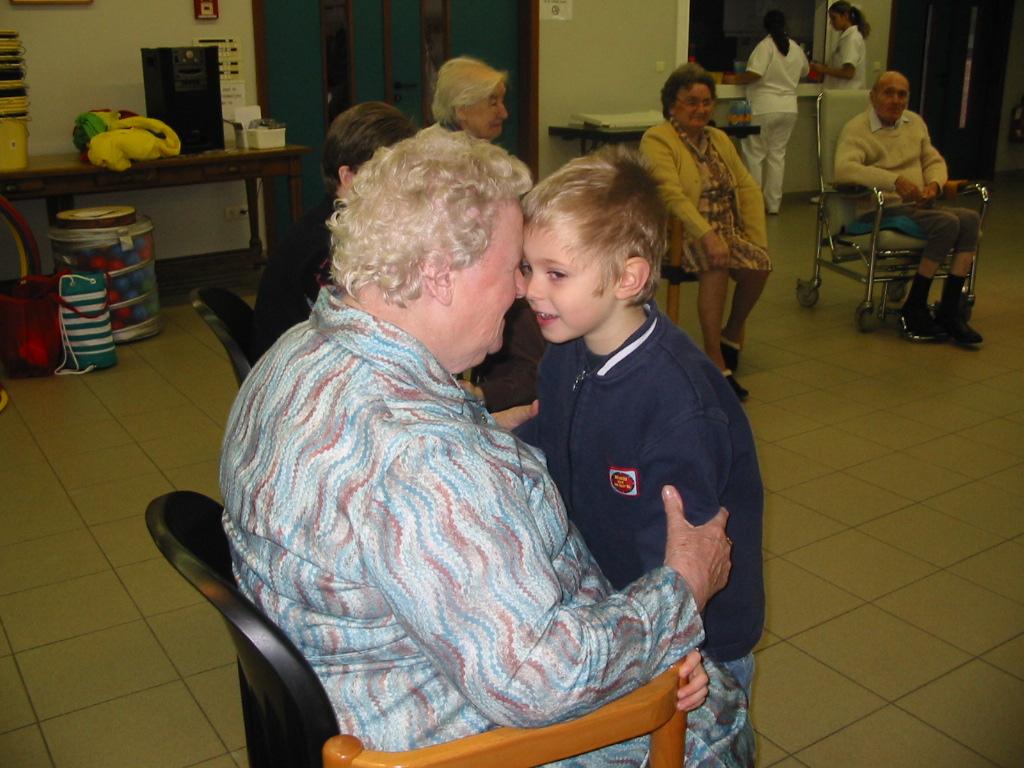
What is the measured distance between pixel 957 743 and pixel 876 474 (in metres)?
1.42

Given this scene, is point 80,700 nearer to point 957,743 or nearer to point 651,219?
point 651,219

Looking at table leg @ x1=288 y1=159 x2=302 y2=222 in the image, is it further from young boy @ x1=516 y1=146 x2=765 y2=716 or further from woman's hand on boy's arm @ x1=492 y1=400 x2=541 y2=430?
young boy @ x1=516 y1=146 x2=765 y2=716

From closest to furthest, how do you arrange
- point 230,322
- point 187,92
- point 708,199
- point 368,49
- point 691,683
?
point 691,683, point 230,322, point 708,199, point 187,92, point 368,49

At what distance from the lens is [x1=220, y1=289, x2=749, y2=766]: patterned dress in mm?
978

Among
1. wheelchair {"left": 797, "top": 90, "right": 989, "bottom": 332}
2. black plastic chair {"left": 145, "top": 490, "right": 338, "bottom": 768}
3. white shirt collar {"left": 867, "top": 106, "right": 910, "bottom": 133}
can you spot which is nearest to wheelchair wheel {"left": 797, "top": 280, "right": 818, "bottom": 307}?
wheelchair {"left": 797, "top": 90, "right": 989, "bottom": 332}

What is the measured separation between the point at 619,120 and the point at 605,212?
6.51 m

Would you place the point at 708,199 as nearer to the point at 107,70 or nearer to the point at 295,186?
the point at 295,186

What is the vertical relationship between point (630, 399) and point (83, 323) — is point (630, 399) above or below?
above

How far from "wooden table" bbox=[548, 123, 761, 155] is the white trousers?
1.29 feet

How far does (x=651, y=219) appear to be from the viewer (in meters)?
1.40

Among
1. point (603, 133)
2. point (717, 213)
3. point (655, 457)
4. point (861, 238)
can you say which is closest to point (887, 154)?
point (861, 238)

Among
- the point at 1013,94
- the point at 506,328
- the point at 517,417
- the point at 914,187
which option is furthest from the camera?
the point at 1013,94

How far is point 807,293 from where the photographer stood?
5574 mm

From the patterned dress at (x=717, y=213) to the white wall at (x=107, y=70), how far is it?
3.46 meters
